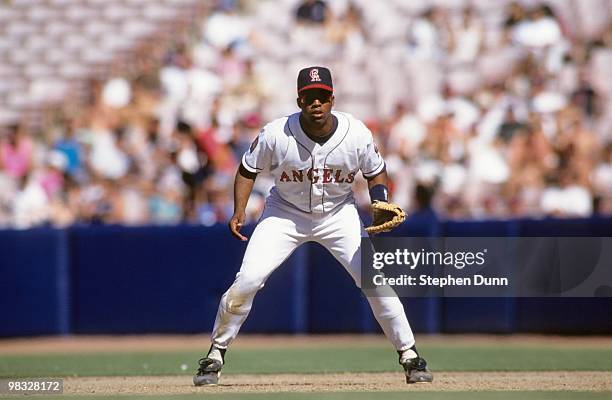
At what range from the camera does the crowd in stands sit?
14.2m

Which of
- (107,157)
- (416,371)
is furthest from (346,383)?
(107,157)

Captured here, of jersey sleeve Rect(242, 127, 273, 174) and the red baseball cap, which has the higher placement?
the red baseball cap

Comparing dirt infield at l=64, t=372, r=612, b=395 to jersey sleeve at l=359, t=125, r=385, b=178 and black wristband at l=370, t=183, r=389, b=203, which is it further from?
jersey sleeve at l=359, t=125, r=385, b=178

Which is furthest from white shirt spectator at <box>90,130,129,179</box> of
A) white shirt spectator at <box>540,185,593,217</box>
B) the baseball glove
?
the baseball glove

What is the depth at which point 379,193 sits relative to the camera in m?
8.69

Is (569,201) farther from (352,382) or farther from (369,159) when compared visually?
(369,159)

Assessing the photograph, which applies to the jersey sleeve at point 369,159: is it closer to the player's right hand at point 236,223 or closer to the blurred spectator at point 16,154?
the player's right hand at point 236,223

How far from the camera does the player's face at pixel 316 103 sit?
834 cm

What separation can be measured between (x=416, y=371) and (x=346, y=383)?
2.16 ft

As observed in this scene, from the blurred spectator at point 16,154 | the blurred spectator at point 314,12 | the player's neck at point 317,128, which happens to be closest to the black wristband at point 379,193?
the player's neck at point 317,128

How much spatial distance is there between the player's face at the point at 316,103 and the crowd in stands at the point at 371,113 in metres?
5.24

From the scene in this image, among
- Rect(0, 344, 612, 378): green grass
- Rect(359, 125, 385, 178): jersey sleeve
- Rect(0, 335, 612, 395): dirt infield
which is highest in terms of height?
Rect(359, 125, 385, 178): jersey sleeve

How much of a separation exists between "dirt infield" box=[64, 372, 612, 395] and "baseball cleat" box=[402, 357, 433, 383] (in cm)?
6

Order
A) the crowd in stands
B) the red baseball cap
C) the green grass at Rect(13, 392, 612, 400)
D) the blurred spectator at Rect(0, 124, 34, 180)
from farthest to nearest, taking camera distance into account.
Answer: the blurred spectator at Rect(0, 124, 34, 180) → the crowd in stands → the red baseball cap → the green grass at Rect(13, 392, 612, 400)
